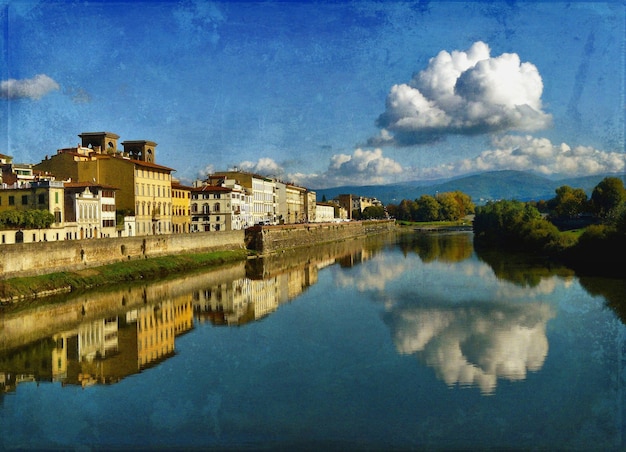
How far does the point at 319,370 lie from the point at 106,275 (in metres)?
16.6

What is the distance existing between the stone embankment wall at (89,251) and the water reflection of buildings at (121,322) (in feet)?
6.85

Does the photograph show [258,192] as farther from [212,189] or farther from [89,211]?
[89,211]

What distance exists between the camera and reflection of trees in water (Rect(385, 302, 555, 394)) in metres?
13.2

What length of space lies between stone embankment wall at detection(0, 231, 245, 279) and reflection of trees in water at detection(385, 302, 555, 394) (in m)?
13.4

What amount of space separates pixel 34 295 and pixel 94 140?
92.2 ft

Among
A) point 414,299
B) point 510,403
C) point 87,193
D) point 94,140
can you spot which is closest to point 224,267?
point 87,193

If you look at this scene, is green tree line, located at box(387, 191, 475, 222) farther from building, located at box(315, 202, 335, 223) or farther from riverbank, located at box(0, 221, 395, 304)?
riverbank, located at box(0, 221, 395, 304)

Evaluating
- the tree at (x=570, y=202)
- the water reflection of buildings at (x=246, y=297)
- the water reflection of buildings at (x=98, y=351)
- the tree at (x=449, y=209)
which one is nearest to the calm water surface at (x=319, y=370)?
the water reflection of buildings at (x=98, y=351)

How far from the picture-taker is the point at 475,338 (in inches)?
636

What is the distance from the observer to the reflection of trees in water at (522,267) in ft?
94.7

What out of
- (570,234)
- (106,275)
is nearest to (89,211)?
(106,275)

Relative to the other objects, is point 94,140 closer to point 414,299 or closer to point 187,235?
point 187,235

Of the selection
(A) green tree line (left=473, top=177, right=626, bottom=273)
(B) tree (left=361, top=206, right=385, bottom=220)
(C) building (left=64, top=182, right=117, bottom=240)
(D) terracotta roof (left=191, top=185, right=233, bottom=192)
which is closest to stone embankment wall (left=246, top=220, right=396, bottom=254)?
(D) terracotta roof (left=191, top=185, right=233, bottom=192)

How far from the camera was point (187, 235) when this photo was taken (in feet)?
120
